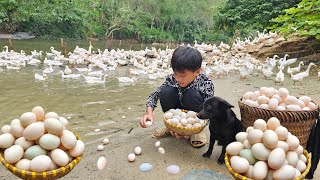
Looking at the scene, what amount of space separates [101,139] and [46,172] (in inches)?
100

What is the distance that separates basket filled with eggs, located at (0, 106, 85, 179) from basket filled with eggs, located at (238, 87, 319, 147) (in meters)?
1.79

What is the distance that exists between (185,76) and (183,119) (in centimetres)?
49

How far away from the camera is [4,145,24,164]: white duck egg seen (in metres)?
2.23

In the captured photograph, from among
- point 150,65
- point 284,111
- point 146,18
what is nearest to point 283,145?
point 284,111

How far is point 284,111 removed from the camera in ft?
10.3

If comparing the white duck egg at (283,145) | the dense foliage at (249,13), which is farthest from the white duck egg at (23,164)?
the dense foliage at (249,13)

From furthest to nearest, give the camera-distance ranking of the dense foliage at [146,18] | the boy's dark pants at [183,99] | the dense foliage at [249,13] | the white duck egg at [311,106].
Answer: the dense foliage at [146,18] < the dense foliage at [249,13] < the boy's dark pants at [183,99] < the white duck egg at [311,106]

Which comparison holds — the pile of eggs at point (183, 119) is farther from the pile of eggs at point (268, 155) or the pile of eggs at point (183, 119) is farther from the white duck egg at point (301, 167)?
the white duck egg at point (301, 167)

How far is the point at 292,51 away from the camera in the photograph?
1412 cm

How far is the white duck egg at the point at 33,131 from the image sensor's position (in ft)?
7.58

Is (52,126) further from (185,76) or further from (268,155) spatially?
(185,76)

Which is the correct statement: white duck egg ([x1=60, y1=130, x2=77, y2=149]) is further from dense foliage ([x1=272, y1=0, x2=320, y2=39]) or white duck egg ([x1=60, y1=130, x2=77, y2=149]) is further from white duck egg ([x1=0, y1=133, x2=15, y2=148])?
dense foliage ([x1=272, y1=0, x2=320, y2=39])

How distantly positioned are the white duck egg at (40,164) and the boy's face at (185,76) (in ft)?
6.16

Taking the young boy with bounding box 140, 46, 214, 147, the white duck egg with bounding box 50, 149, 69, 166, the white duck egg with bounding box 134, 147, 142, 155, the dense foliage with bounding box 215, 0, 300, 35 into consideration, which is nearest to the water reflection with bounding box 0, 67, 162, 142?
the white duck egg with bounding box 134, 147, 142, 155
